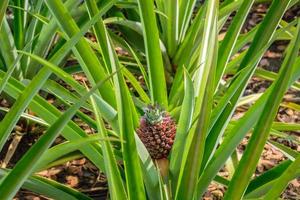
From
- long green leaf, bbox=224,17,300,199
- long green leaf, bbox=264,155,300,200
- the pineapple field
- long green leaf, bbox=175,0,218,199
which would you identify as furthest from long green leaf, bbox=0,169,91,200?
long green leaf, bbox=264,155,300,200

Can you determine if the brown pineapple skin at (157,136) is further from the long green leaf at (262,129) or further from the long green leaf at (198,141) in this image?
the long green leaf at (262,129)

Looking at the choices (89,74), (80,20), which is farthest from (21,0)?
(89,74)

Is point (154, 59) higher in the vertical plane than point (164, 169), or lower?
higher

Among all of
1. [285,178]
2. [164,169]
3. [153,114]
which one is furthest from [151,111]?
[285,178]

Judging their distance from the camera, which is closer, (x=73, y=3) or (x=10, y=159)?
(x=73, y=3)

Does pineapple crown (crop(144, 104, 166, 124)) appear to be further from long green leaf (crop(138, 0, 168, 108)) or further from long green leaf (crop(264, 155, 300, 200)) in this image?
long green leaf (crop(264, 155, 300, 200))

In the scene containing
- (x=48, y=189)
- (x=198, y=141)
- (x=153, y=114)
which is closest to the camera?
(x=198, y=141)

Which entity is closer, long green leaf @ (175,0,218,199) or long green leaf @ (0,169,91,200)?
long green leaf @ (175,0,218,199)

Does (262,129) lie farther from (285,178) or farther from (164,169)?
(164,169)

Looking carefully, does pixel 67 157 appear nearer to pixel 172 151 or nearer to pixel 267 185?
pixel 172 151
